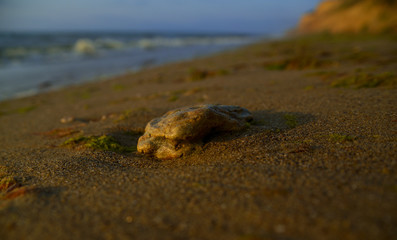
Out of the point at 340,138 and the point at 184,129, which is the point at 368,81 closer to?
the point at 340,138

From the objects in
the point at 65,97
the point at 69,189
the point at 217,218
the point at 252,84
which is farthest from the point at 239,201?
the point at 65,97

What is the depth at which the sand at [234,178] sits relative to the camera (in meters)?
2.28

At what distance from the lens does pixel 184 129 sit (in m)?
3.77

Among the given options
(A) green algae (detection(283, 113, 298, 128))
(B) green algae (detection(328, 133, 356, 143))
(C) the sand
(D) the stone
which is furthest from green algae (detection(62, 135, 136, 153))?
(B) green algae (detection(328, 133, 356, 143))

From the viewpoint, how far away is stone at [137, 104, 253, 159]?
380cm

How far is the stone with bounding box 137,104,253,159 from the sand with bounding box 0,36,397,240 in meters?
0.14

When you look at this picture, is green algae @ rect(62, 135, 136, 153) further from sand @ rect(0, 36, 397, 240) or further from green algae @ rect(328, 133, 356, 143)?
green algae @ rect(328, 133, 356, 143)

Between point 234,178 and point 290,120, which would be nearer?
point 234,178

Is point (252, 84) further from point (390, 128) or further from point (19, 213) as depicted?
point (19, 213)

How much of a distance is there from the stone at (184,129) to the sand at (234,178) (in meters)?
0.14

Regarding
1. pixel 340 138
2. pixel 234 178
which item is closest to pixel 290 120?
pixel 340 138

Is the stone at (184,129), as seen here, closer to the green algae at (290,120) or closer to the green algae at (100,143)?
the green algae at (100,143)

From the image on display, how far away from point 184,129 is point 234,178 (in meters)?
1.08

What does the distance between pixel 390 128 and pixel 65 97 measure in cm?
960
